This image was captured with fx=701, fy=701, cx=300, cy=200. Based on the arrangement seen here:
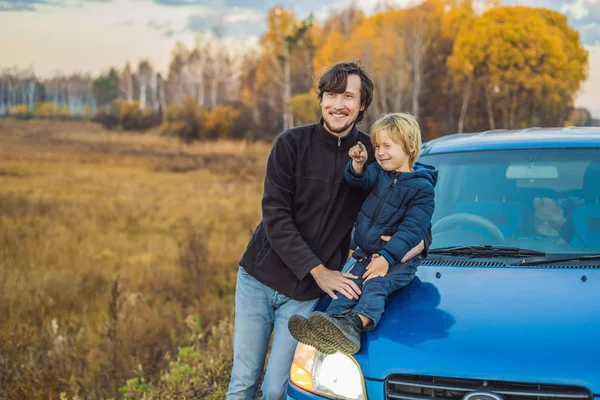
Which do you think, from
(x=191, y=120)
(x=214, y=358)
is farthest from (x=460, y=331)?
(x=191, y=120)

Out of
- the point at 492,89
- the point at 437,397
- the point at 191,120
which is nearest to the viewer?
the point at 437,397

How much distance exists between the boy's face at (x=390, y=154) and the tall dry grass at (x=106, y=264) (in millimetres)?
2268

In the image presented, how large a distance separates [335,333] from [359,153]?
0.82m

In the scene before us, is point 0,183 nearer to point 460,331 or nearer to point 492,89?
point 460,331

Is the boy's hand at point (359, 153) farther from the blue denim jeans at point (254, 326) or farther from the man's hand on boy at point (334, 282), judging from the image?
the blue denim jeans at point (254, 326)

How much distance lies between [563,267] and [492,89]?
42.9 meters

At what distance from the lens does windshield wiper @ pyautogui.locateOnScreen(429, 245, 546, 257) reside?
11.1ft

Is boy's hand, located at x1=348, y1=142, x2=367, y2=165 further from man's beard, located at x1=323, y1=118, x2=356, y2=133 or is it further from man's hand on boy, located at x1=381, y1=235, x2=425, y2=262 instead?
man's hand on boy, located at x1=381, y1=235, x2=425, y2=262

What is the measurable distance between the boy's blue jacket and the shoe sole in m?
0.53

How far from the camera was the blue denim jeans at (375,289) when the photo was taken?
9.33 ft

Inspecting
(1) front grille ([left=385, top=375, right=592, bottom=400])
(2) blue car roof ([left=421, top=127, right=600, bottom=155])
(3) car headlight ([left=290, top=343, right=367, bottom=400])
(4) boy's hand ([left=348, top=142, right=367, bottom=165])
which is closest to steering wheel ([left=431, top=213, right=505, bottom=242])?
(2) blue car roof ([left=421, top=127, right=600, bottom=155])

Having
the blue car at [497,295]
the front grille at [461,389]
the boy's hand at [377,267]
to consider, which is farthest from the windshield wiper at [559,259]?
the front grille at [461,389]

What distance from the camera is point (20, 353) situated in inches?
251

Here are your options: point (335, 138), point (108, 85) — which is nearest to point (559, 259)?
point (335, 138)
